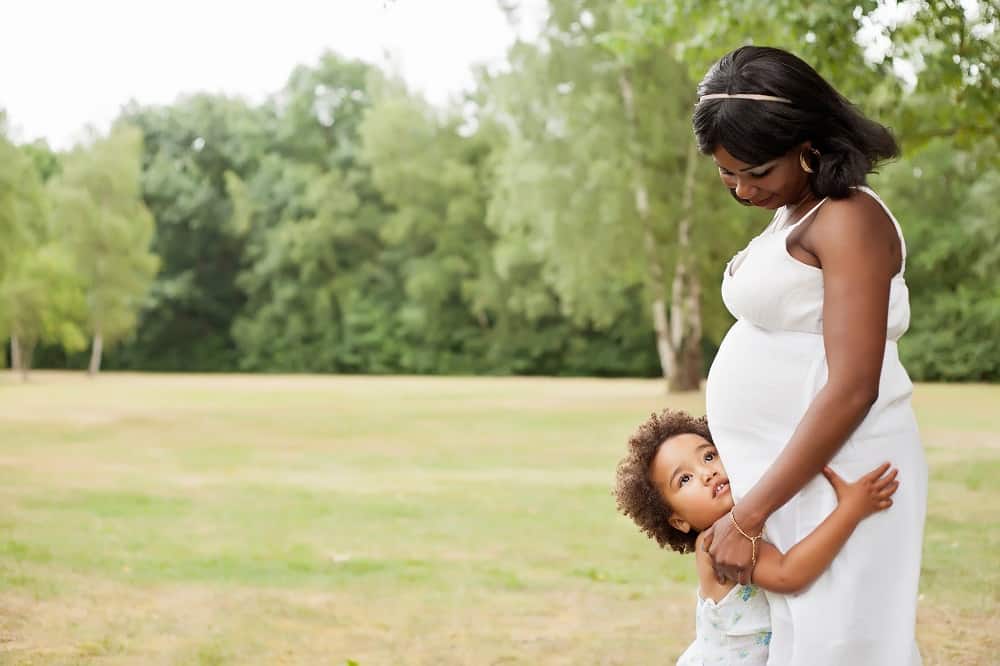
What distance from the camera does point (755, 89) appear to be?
7.64 feet

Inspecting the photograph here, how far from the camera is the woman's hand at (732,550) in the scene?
238cm

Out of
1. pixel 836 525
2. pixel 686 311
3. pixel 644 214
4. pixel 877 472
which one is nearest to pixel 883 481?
pixel 877 472

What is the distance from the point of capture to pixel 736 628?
2.59 meters

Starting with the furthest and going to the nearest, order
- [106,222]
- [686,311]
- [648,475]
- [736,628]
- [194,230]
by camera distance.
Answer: [194,230], [106,222], [686,311], [648,475], [736,628]

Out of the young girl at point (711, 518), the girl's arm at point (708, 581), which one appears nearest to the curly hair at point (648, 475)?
the young girl at point (711, 518)

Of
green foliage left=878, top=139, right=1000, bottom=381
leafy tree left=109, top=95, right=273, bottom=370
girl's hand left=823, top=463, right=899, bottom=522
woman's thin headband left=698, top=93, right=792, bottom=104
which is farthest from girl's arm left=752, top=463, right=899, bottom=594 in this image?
leafy tree left=109, top=95, right=273, bottom=370

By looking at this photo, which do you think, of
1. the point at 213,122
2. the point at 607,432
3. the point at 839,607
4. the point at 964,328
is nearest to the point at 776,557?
the point at 839,607

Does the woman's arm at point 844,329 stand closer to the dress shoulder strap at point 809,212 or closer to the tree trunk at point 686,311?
the dress shoulder strap at point 809,212

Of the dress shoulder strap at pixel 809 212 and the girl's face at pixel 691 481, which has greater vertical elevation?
the dress shoulder strap at pixel 809 212

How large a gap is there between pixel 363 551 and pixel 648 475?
6.18 meters

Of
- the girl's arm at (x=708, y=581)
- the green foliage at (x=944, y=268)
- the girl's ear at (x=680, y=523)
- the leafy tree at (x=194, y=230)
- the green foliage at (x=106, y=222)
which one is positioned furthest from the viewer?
the leafy tree at (x=194, y=230)

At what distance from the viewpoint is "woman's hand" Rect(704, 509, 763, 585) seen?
93.5 inches

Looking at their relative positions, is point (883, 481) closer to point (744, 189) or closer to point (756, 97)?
point (744, 189)

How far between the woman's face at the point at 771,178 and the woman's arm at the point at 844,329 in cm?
11
